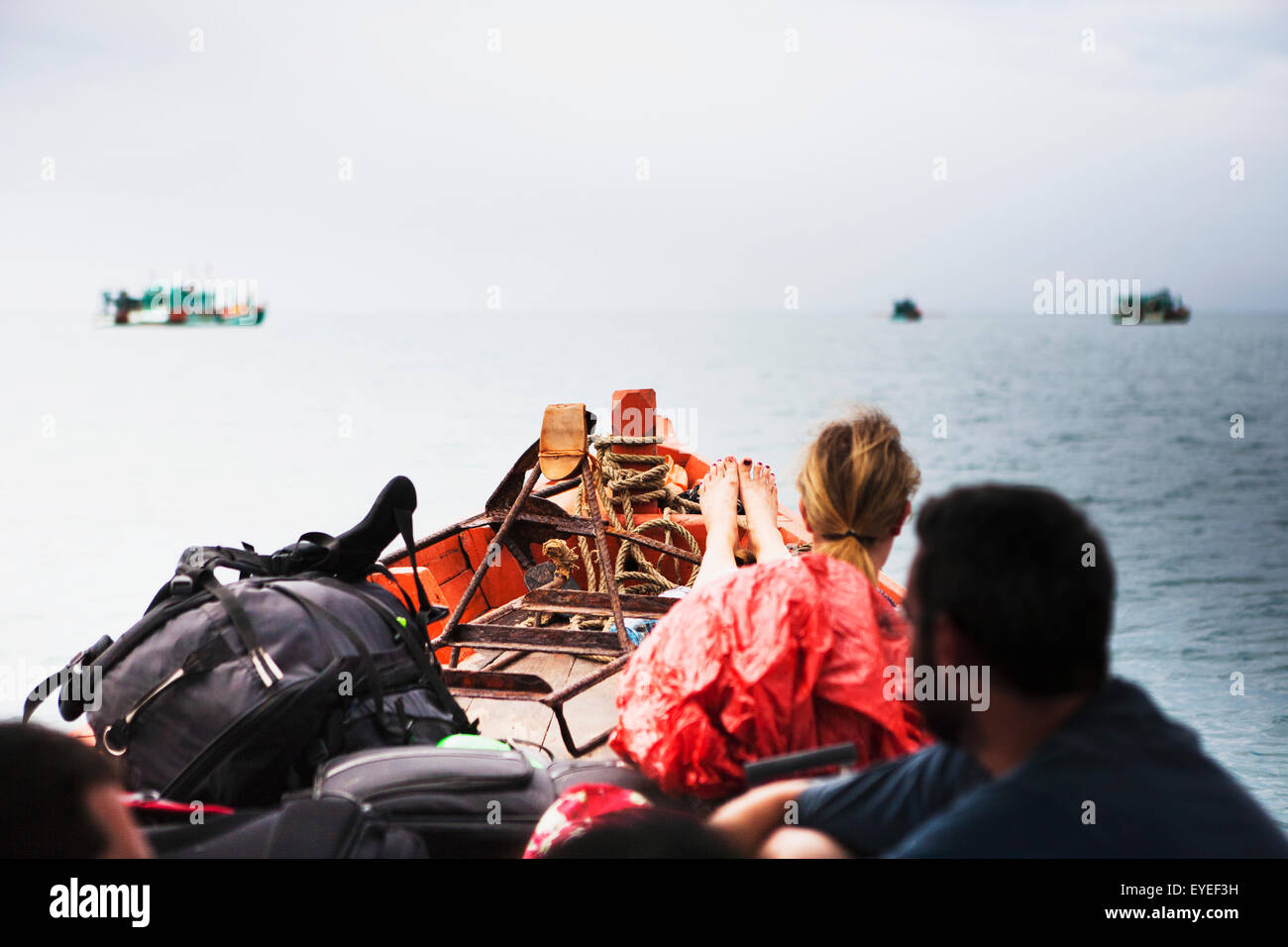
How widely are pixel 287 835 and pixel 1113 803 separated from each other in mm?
1146

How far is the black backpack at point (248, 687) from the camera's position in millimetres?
2191

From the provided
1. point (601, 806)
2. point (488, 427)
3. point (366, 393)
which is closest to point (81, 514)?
point (488, 427)

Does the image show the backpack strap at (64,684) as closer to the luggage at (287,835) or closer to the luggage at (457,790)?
the luggage at (457,790)

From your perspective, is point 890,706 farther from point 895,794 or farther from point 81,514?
point 81,514

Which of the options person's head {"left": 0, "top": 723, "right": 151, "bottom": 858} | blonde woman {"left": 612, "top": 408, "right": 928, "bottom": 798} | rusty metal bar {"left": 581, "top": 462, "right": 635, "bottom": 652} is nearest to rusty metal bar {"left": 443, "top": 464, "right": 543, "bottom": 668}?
rusty metal bar {"left": 581, "top": 462, "right": 635, "bottom": 652}

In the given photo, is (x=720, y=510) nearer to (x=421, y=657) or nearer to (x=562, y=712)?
(x=562, y=712)

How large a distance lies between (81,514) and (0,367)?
31.0 meters

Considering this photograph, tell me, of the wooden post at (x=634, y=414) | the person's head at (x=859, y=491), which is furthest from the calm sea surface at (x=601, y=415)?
the wooden post at (x=634, y=414)

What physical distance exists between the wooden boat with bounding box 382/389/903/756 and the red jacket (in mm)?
954

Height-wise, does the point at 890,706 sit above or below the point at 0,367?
below

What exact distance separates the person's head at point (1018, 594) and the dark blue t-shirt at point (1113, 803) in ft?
0.18

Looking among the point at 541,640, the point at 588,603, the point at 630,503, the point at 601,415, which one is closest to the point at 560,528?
the point at 588,603

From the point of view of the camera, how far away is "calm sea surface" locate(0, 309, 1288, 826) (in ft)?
31.8

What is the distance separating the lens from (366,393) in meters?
37.7
